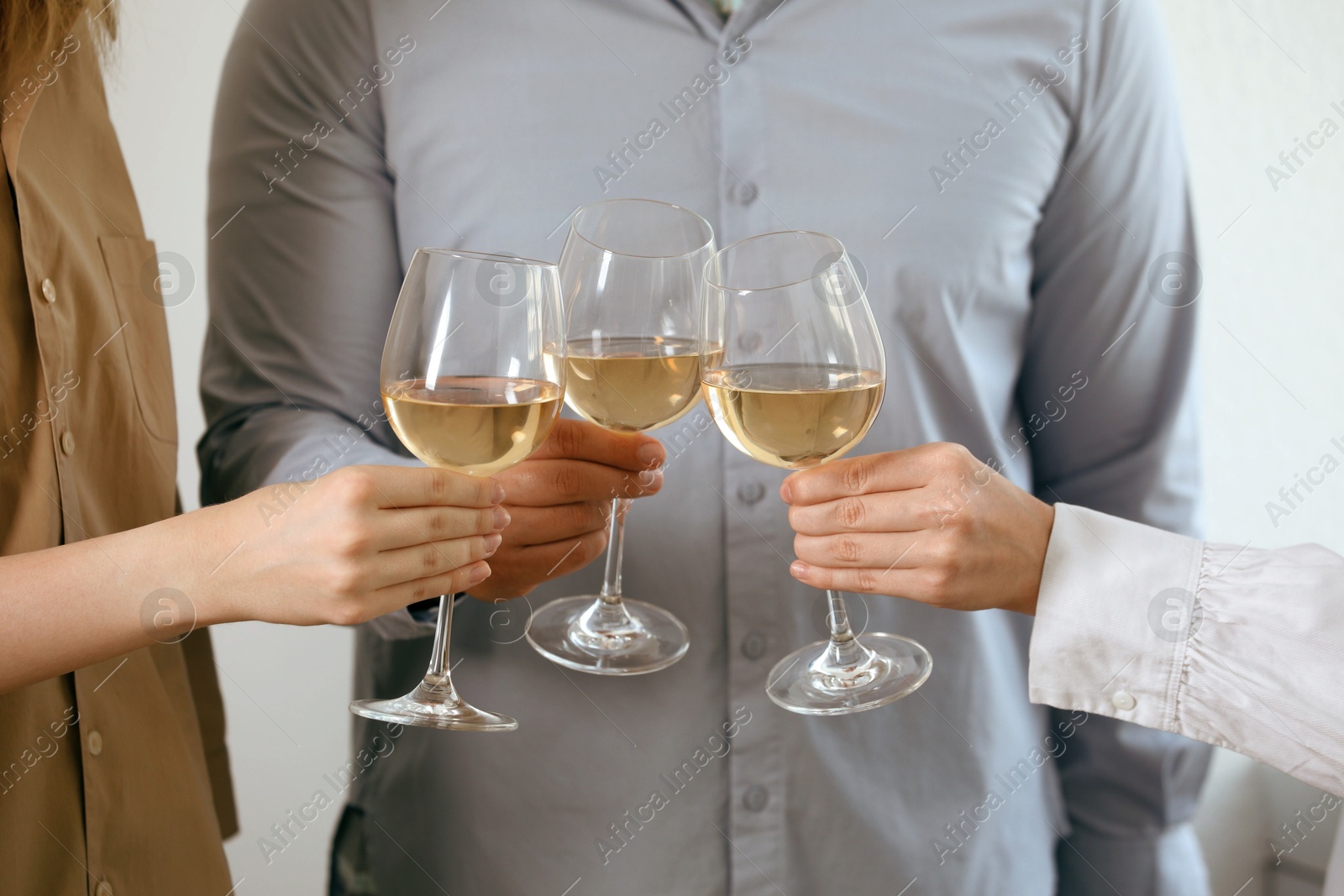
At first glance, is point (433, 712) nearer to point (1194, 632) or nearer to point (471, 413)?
point (471, 413)

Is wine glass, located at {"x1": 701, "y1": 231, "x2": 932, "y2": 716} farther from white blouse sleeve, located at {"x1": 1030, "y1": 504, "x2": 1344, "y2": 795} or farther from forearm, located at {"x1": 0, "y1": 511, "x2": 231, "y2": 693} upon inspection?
forearm, located at {"x1": 0, "y1": 511, "x2": 231, "y2": 693}

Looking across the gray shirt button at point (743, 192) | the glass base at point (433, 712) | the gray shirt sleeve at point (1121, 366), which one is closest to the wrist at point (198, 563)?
the glass base at point (433, 712)

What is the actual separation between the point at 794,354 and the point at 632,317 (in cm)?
15

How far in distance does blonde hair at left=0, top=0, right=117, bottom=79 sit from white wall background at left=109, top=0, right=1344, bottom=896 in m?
0.58

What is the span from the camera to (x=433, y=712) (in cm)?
78

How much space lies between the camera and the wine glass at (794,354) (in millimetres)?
787

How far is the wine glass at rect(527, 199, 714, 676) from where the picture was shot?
0.83 m

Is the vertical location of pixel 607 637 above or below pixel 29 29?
below

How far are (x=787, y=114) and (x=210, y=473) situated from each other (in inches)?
36.3

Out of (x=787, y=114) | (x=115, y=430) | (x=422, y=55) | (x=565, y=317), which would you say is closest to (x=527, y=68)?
(x=422, y=55)

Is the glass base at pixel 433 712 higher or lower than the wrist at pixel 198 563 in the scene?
lower

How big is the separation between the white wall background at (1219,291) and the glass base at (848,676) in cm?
109

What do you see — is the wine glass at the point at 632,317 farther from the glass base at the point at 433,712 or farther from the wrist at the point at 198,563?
the wrist at the point at 198,563

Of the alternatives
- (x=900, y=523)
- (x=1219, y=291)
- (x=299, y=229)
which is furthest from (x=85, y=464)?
(x=1219, y=291)
